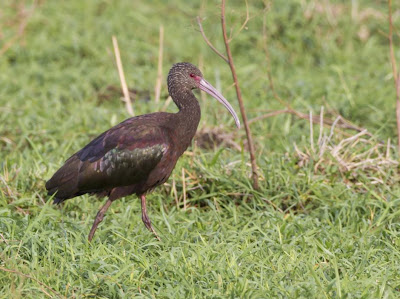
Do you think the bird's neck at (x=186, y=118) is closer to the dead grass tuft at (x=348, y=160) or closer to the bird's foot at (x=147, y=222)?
the bird's foot at (x=147, y=222)

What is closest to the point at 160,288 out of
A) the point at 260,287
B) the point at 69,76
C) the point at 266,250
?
the point at 260,287

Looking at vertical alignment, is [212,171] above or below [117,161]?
below

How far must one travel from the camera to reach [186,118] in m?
5.96

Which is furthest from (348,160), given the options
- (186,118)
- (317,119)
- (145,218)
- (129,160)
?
(129,160)

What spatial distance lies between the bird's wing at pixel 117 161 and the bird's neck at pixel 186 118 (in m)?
0.14

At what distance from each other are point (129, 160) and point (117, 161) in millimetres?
92

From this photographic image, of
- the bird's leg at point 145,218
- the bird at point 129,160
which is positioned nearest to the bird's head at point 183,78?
the bird at point 129,160

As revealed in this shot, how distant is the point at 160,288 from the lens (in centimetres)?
483

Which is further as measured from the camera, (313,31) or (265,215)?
(313,31)

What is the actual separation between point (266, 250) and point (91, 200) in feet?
5.84

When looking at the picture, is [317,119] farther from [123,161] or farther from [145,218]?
[123,161]

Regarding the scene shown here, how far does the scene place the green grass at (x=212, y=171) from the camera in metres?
4.97

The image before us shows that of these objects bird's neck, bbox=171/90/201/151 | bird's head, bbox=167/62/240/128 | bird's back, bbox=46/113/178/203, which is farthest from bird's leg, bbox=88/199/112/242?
bird's head, bbox=167/62/240/128

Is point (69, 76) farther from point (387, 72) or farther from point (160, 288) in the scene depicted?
point (160, 288)
